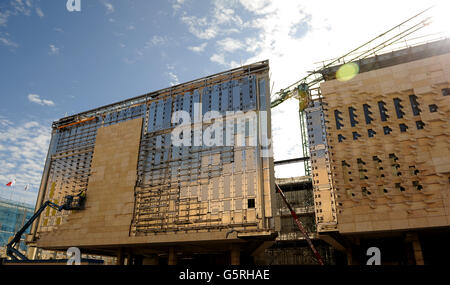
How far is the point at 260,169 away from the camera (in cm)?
3319

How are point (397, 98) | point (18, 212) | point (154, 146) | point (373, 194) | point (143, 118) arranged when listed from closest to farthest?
point (373, 194)
point (397, 98)
point (154, 146)
point (143, 118)
point (18, 212)

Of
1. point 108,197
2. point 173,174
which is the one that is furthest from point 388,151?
point 108,197

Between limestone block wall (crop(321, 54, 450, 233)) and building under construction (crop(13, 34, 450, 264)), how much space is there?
0.32 feet

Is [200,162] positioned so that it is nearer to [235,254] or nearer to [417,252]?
[235,254]

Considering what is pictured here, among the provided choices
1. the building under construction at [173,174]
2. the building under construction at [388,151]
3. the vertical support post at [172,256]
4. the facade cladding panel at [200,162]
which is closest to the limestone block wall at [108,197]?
the building under construction at [173,174]

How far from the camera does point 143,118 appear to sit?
43.5 metres

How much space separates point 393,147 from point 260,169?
13165 millimetres

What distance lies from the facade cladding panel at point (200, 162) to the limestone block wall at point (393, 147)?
25.8 feet

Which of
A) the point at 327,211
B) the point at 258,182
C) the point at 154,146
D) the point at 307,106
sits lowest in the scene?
the point at 327,211

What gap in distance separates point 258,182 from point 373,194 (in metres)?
11.0

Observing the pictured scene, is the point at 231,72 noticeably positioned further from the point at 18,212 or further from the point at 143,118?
the point at 18,212

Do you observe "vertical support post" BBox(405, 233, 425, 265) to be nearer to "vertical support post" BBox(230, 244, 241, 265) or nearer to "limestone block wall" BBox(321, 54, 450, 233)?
"limestone block wall" BBox(321, 54, 450, 233)

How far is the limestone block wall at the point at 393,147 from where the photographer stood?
29.3m
